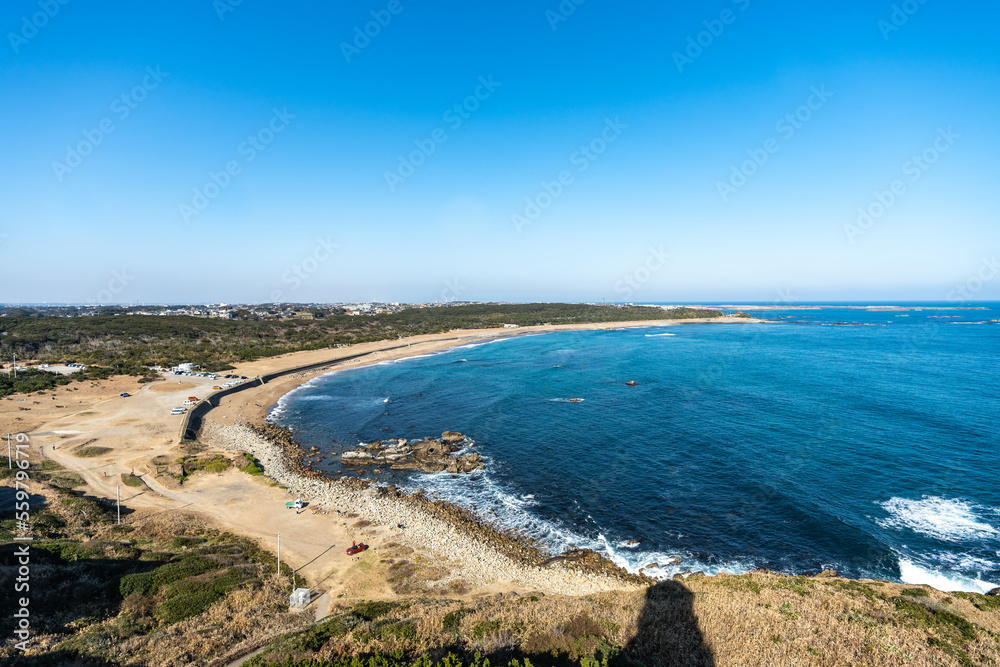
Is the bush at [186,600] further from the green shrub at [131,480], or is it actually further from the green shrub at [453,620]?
the green shrub at [131,480]

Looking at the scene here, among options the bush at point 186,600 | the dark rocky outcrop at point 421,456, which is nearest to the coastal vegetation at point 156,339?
the dark rocky outcrop at point 421,456

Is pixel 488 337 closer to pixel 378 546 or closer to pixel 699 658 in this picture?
pixel 378 546

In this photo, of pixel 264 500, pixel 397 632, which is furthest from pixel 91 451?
pixel 397 632

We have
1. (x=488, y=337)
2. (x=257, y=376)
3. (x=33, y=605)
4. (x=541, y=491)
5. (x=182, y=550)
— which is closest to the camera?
(x=33, y=605)

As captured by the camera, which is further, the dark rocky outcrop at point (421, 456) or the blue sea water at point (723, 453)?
the dark rocky outcrop at point (421, 456)

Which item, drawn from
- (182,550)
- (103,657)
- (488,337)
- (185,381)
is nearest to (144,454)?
(182,550)

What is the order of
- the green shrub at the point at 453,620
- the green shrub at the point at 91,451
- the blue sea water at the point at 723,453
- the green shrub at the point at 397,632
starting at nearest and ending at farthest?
the green shrub at the point at 397,632 → the green shrub at the point at 453,620 → the blue sea water at the point at 723,453 → the green shrub at the point at 91,451

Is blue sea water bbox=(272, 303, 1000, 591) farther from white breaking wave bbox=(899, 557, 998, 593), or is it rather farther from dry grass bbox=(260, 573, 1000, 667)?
dry grass bbox=(260, 573, 1000, 667)
